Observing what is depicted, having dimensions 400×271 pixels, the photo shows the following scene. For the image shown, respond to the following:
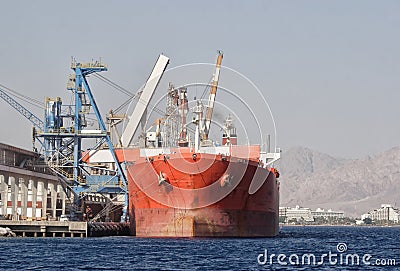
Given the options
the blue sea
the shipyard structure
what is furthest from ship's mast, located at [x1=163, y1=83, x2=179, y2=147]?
the blue sea

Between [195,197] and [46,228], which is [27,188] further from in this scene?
[195,197]

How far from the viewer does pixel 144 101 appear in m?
90.4

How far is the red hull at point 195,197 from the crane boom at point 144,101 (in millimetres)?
16850

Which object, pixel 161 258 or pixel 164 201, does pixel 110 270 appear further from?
pixel 164 201

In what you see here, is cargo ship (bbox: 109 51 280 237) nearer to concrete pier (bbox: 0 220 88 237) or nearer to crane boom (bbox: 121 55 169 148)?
concrete pier (bbox: 0 220 88 237)

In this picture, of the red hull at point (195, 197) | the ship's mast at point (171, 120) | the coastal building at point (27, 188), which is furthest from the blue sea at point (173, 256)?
the ship's mast at point (171, 120)

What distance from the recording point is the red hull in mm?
67188

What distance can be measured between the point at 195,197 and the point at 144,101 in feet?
83.3

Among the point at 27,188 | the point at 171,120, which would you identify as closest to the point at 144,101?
the point at 171,120

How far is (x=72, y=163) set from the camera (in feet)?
287

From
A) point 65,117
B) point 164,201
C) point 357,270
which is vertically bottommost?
point 357,270

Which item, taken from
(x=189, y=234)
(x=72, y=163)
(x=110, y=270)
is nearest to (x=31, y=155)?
(x=72, y=163)

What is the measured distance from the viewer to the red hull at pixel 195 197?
220 ft

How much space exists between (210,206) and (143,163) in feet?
25.0
